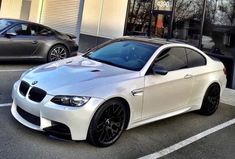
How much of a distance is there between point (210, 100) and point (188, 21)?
5592 mm

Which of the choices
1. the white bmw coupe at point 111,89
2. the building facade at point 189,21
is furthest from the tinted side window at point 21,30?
Result: the building facade at point 189,21

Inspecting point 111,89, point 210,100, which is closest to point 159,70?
point 111,89

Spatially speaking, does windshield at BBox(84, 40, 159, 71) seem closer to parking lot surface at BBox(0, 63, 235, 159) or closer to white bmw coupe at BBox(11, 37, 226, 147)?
white bmw coupe at BBox(11, 37, 226, 147)

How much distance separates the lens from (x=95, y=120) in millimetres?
4699

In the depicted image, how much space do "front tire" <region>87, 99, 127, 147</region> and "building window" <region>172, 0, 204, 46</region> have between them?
24.1 feet

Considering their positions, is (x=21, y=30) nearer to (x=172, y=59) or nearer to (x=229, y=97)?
(x=172, y=59)

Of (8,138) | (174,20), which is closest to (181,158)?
(8,138)

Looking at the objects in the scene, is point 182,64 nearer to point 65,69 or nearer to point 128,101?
point 128,101

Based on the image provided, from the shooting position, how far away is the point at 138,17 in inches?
542

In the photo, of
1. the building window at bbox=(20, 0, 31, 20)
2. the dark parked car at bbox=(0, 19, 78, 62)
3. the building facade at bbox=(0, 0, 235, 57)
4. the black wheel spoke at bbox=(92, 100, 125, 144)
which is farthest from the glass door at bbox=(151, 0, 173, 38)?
the building window at bbox=(20, 0, 31, 20)

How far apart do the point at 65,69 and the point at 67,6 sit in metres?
12.1

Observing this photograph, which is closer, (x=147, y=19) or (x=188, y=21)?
(x=188, y=21)

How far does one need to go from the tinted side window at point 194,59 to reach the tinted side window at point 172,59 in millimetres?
143

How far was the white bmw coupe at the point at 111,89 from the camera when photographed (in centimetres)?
464
